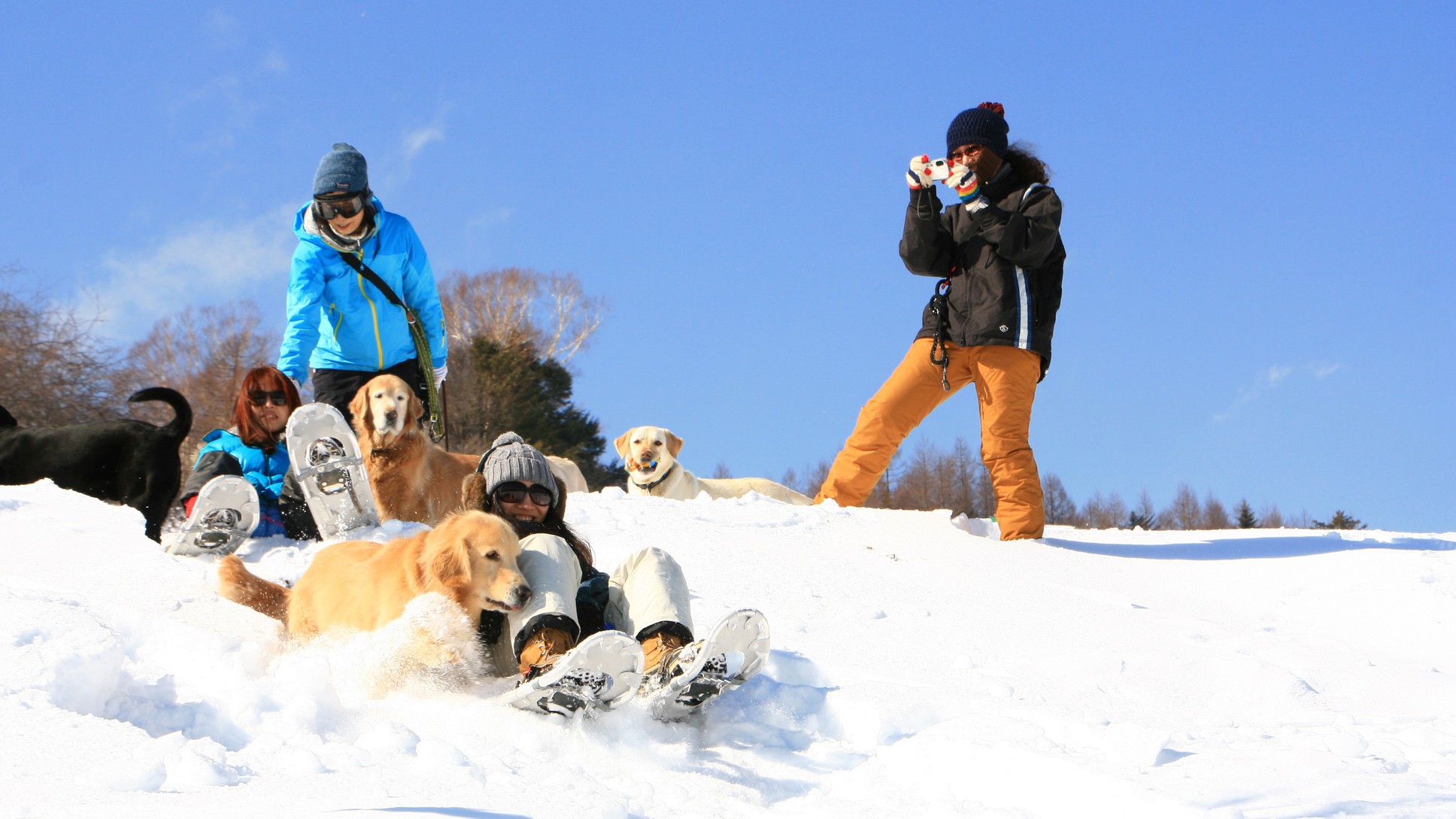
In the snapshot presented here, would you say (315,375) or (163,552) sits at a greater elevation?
(315,375)

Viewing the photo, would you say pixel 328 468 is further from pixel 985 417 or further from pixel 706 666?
pixel 985 417

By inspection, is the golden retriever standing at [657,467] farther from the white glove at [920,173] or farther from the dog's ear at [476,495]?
the dog's ear at [476,495]

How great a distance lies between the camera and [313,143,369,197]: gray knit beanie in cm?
600

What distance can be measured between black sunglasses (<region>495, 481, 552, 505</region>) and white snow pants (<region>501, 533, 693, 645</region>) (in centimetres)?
26

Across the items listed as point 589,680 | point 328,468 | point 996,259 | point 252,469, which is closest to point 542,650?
point 589,680

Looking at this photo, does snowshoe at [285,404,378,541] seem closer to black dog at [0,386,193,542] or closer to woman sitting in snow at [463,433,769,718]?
black dog at [0,386,193,542]

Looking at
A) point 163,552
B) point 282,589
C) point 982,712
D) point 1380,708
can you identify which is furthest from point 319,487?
point 1380,708

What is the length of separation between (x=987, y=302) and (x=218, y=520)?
3954 mm

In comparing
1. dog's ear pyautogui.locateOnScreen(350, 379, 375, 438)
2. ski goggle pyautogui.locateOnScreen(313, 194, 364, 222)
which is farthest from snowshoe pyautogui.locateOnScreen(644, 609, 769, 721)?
ski goggle pyautogui.locateOnScreen(313, 194, 364, 222)

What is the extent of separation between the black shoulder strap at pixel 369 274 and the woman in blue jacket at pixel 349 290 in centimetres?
1

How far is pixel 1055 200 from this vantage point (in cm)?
604

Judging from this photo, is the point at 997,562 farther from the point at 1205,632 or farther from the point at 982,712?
the point at 982,712

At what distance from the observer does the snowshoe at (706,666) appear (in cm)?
300

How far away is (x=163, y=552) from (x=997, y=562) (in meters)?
3.78
